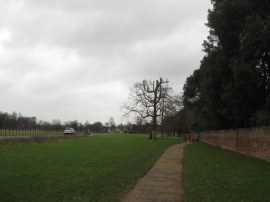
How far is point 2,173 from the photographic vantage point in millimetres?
15219

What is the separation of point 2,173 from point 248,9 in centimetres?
1946

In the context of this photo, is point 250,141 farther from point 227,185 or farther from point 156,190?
point 156,190

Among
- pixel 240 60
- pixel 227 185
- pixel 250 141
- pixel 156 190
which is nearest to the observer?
pixel 156 190

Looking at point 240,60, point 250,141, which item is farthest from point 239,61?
point 250,141

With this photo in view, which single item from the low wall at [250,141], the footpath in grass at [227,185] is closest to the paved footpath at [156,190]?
the footpath in grass at [227,185]

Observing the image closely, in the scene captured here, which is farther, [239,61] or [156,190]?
[239,61]

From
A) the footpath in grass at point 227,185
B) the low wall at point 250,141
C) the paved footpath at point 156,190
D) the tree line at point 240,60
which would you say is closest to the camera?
the paved footpath at point 156,190

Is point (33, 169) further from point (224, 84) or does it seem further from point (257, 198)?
point (224, 84)

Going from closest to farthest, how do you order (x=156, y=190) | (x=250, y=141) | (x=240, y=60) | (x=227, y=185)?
(x=156, y=190), (x=227, y=185), (x=240, y=60), (x=250, y=141)

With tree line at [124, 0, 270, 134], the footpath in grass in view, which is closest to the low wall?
tree line at [124, 0, 270, 134]

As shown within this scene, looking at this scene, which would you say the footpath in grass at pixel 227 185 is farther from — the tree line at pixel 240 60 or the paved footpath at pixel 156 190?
the tree line at pixel 240 60

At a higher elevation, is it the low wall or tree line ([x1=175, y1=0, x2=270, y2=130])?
tree line ([x1=175, y1=0, x2=270, y2=130])

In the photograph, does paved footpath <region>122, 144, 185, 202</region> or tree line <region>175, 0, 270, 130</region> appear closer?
paved footpath <region>122, 144, 185, 202</region>

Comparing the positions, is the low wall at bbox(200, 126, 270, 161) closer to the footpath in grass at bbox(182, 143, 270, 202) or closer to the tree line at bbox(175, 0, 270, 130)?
the tree line at bbox(175, 0, 270, 130)
